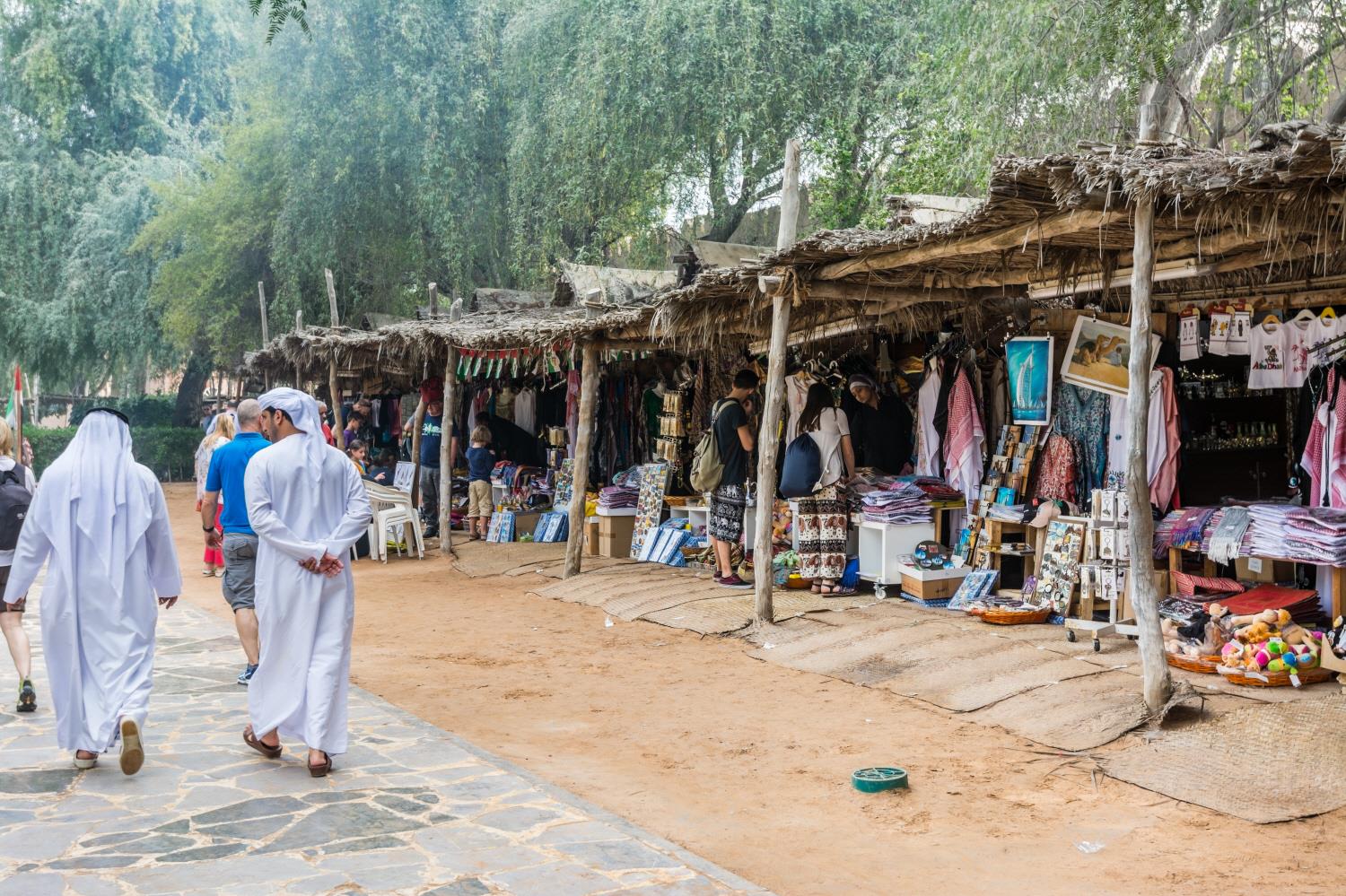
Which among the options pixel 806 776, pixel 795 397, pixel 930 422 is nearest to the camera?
pixel 806 776

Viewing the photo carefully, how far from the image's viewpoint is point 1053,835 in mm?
4957

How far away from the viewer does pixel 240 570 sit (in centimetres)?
701

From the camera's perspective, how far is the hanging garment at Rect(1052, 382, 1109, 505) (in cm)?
888

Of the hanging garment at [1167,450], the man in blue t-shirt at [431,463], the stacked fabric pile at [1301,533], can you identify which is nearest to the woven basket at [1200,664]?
the stacked fabric pile at [1301,533]

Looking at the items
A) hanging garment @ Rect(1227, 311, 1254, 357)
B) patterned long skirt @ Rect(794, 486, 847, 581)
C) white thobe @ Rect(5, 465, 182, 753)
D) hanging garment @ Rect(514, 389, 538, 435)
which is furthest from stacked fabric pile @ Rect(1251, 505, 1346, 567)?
hanging garment @ Rect(514, 389, 538, 435)

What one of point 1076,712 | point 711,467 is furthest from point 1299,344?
A: point 711,467

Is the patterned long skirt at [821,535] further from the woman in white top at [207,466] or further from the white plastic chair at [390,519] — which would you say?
the white plastic chair at [390,519]

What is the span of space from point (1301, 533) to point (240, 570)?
20.8 ft

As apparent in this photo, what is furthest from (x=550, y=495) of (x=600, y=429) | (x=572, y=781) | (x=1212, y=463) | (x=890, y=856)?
(x=890, y=856)

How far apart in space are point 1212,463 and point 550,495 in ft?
28.7

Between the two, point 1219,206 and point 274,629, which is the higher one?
point 1219,206

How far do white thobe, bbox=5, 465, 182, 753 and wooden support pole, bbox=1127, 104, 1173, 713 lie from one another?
4.92m

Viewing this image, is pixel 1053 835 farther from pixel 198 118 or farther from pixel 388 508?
pixel 198 118

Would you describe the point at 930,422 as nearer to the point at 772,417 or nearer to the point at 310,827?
the point at 772,417
